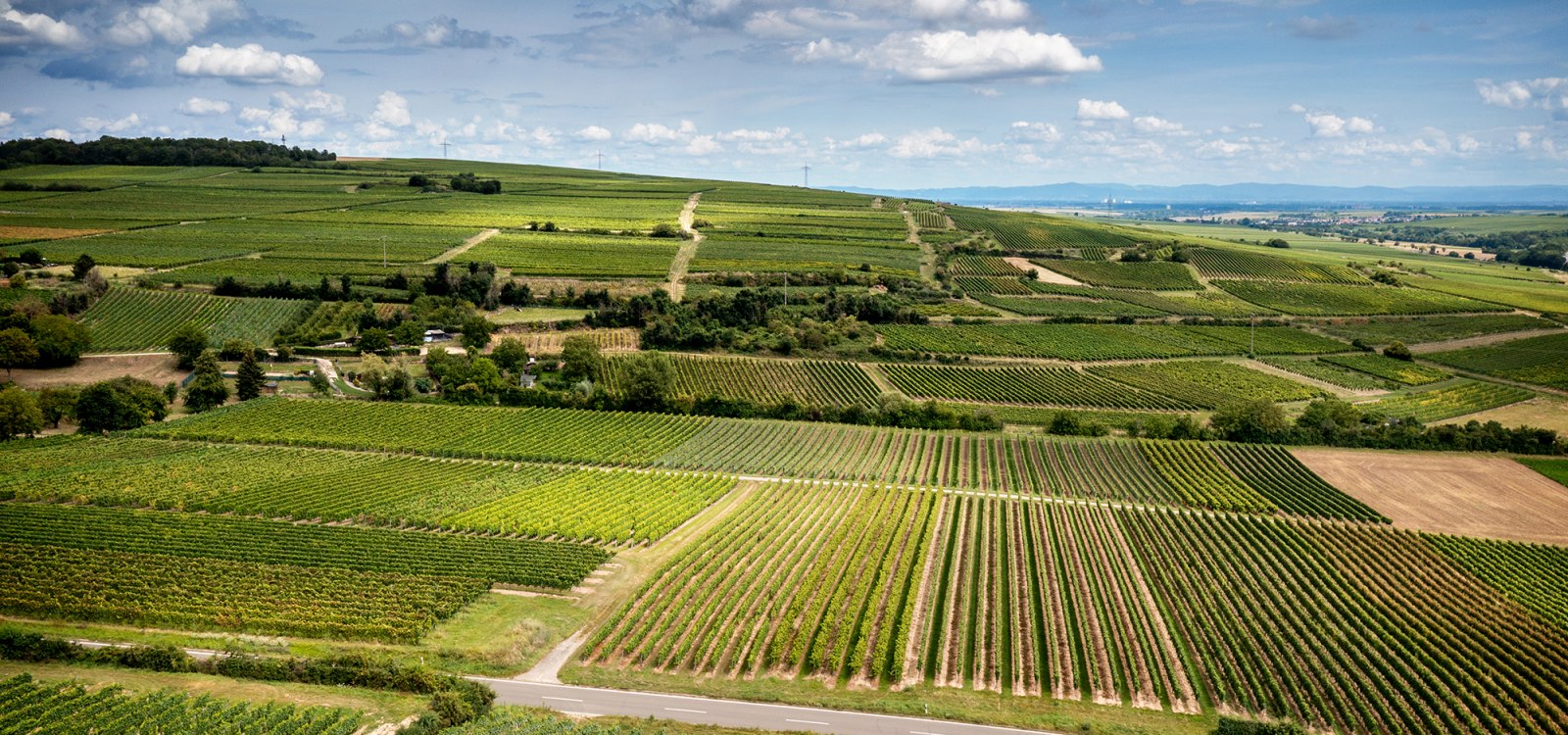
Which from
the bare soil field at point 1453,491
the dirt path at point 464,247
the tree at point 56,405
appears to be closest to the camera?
the bare soil field at point 1453,491

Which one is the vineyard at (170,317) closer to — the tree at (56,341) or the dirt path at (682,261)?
the tree at (56,341)

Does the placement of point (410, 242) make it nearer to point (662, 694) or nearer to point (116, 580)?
point (116, 580)

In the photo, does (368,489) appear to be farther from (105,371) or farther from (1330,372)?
(1330,372)

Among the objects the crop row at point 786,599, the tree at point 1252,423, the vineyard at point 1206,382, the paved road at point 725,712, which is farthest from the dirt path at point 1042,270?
the paved road at point 725,712

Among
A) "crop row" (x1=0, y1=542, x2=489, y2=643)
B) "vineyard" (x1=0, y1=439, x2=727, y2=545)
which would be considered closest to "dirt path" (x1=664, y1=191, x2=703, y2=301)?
"vineyard" (x1=0, y1=439, x2=727, y2=545)

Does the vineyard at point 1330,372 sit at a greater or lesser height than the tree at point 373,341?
lesser

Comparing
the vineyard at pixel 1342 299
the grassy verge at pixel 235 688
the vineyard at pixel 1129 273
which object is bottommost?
the grassy verge at pixel 235 688

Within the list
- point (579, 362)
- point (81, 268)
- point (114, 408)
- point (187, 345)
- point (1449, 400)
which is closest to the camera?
point (114, 408)

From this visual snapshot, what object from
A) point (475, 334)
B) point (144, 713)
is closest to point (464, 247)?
point (475, 334)
